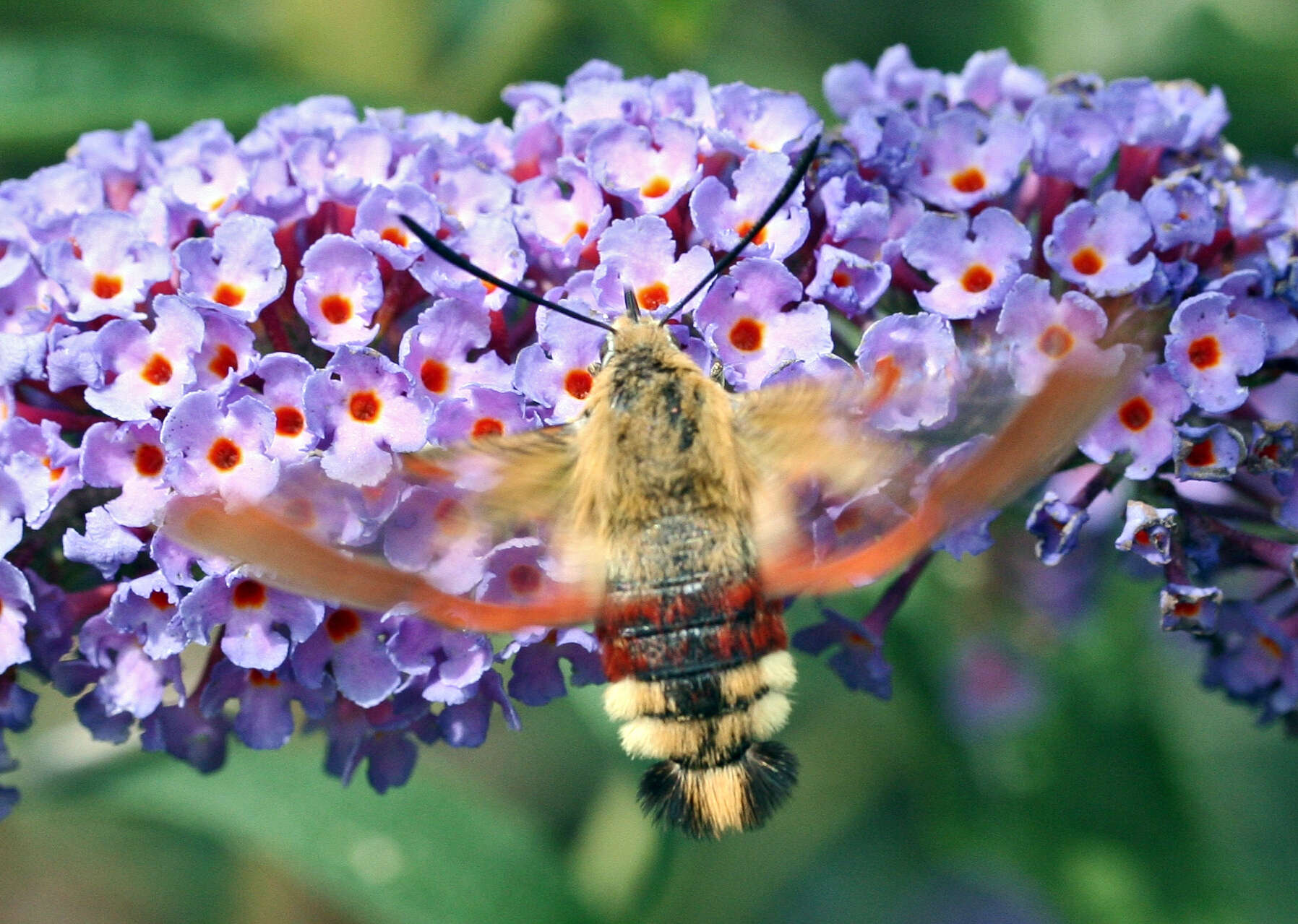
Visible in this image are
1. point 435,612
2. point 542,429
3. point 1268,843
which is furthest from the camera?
point 1268,843

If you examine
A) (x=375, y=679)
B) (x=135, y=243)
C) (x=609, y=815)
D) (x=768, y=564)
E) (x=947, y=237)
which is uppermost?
(x=947, y=237)

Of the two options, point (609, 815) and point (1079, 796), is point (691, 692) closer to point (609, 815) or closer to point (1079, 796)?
point (609, 815)

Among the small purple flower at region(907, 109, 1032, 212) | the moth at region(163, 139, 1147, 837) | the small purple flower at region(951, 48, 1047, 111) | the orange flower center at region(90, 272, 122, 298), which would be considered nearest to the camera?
the moth at region(163, 139, 1147, 837)

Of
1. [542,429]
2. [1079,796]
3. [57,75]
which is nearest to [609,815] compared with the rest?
[1079,796]

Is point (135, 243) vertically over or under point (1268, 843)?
over

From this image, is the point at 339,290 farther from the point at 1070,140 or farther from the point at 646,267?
the point at 1070,140

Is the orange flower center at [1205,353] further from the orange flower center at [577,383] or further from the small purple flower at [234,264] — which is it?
the small purple flower at [234,264]

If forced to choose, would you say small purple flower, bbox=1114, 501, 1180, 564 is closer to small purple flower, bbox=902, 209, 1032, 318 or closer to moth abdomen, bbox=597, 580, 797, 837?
small purple flower, bbox=902, 209, 1032, 318

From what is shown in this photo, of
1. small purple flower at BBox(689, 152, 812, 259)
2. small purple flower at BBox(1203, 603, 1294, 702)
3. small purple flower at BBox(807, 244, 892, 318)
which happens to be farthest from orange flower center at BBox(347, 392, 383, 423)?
small purple flower at BBox(1203, 603, 1294, 702)
